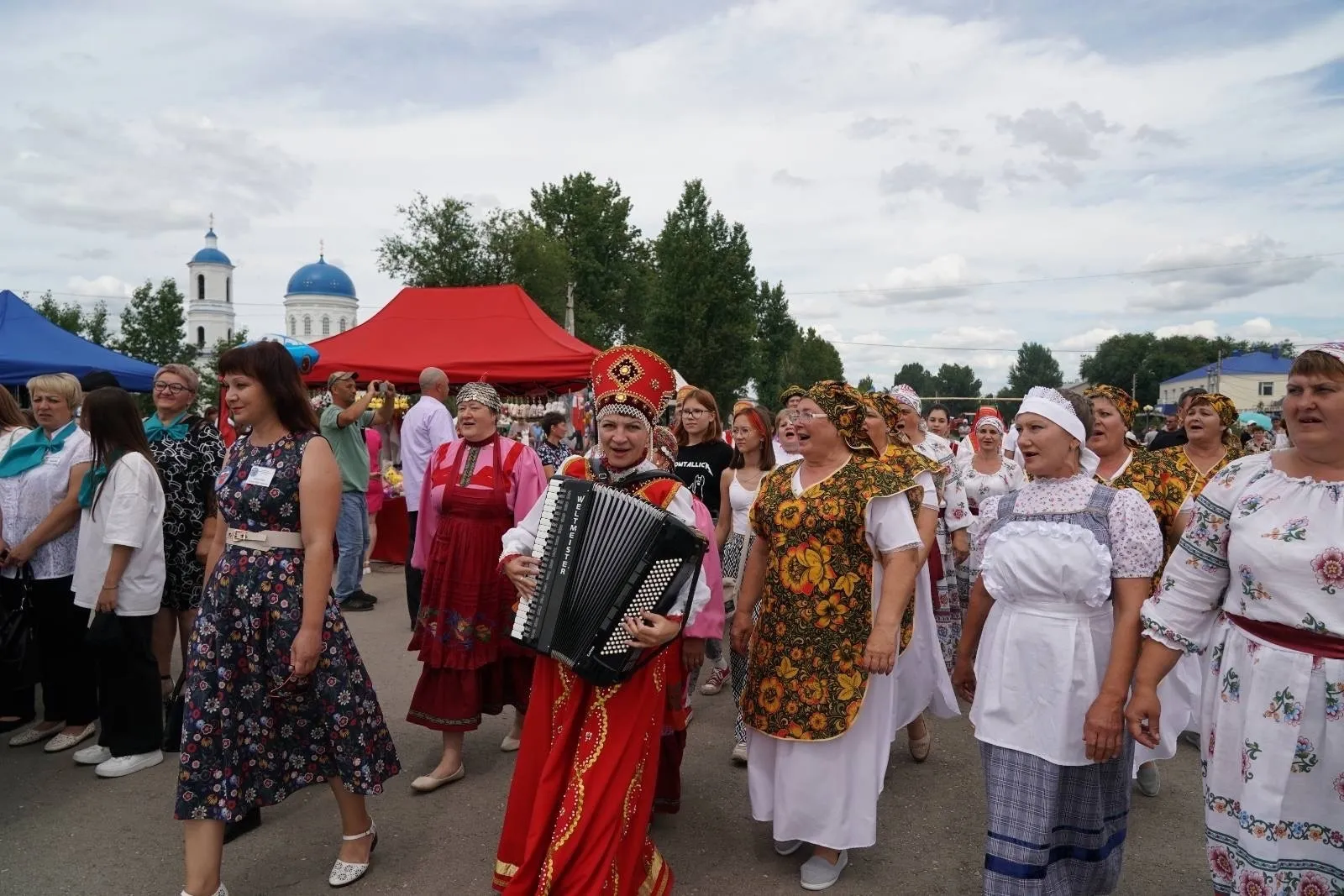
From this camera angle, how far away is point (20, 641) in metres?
5.11

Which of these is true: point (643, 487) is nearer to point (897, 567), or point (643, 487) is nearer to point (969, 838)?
point (897, 567)

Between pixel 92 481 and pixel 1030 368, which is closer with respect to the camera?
pixel 92 481

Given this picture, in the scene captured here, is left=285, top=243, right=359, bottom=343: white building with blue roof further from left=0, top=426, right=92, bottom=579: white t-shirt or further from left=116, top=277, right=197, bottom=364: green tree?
left=0, top=426, right=92, bottom=579: white t-shirt

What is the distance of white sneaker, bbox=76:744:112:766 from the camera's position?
4.91 m

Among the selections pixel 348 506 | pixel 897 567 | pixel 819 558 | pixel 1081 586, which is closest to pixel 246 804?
pixel 819 558

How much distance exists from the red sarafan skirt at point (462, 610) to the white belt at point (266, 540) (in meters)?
1.33

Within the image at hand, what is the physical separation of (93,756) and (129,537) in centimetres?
146

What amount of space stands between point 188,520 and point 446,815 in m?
2.42

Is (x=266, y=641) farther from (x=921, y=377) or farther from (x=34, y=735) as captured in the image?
(x=921, y=377)

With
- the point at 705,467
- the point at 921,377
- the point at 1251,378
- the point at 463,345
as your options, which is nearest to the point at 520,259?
the point at 463,345

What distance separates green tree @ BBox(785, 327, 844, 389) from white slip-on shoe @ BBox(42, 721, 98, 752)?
6275 centimetres

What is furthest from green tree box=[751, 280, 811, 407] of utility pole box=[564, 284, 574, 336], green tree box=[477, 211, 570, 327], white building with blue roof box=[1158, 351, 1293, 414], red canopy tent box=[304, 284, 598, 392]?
red canopy tent box=[304, 284, 598, 392]

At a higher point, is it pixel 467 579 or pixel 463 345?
pixel 463 345

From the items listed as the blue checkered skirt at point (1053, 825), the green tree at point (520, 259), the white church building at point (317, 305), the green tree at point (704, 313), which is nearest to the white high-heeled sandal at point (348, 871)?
the blue checkered skirt at point (1053, 825)
